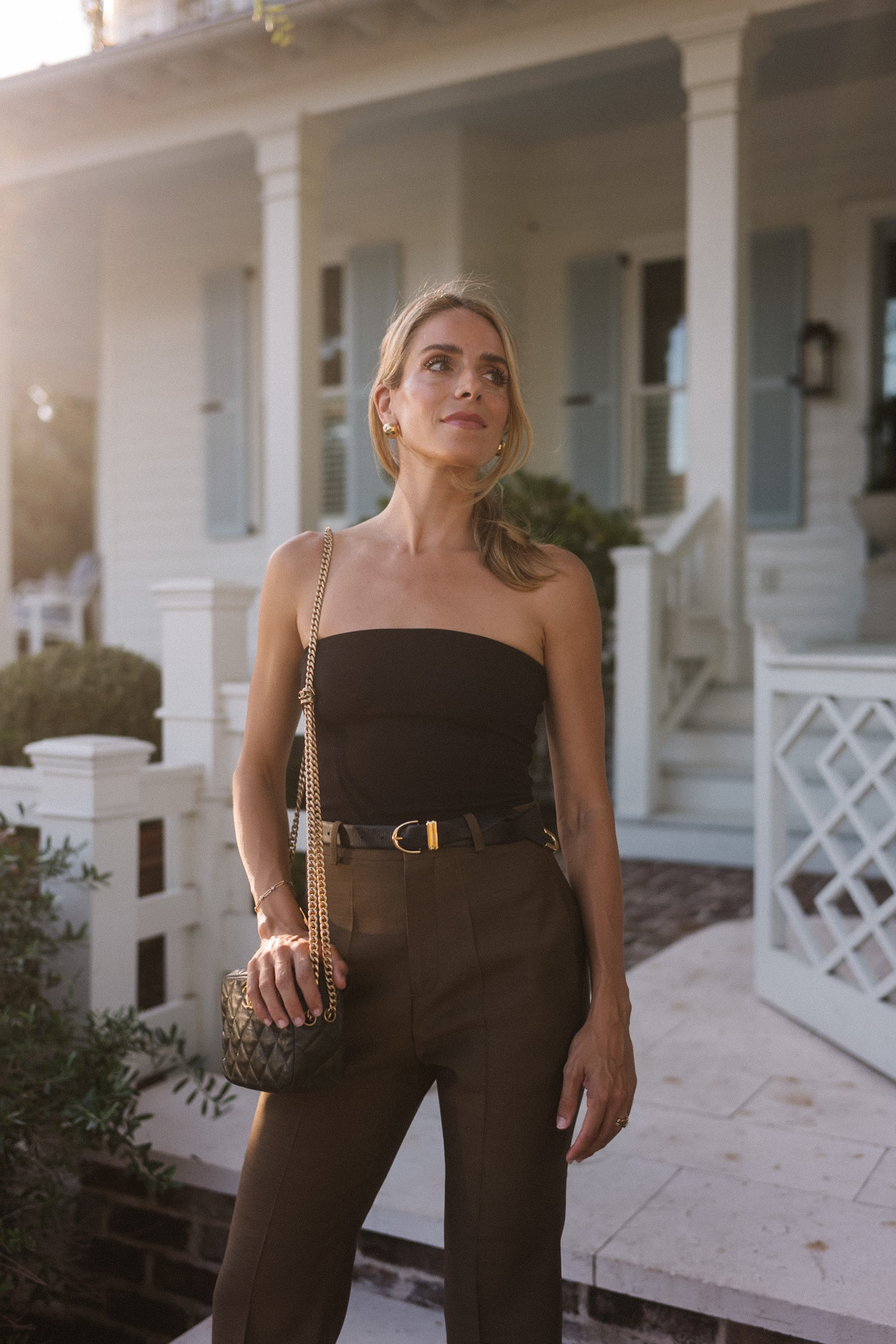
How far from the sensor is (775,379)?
8180 mm

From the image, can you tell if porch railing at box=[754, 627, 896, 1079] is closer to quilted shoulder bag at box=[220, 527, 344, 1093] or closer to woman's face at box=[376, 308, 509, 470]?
woman's face at box=[376, 308, 509, 470]

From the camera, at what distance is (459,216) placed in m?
8.55

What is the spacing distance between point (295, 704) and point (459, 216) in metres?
7.57

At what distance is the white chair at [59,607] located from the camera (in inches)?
460

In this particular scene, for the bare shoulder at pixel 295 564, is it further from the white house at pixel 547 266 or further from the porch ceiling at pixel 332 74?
the porch ceiling at pixel 332 74

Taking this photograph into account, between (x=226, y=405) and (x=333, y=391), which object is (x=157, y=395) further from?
(x=333, y=391)

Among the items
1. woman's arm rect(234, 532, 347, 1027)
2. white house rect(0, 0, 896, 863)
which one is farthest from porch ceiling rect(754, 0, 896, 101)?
woman's arm rect(234, 532, 347, 1027)

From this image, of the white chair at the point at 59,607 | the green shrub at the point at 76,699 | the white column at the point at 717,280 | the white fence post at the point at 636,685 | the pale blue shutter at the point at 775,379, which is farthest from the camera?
the white chair at the point at 59,607

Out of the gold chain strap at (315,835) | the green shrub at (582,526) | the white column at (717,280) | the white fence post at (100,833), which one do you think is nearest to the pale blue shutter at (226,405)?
the green shrub at (582,526)

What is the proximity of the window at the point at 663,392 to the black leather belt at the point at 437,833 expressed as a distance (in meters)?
7.46

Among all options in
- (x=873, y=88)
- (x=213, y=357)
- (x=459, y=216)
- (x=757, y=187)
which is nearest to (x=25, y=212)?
(x=213, y=357)

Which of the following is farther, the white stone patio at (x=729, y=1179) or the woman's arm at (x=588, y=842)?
the white stone patio at (x=729, y=1179)

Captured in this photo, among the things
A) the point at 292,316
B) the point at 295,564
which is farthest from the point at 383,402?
the point at 292,316

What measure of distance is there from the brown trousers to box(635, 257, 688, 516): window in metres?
7.55
